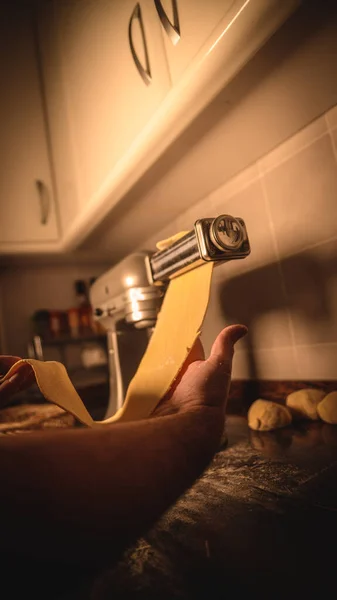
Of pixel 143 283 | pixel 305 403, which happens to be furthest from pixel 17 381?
pixel 305 403

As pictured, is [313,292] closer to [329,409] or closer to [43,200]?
[329,409]

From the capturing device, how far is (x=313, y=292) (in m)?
0.67

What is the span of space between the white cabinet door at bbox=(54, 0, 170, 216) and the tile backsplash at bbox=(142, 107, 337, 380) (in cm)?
27

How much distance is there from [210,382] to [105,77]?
74 centimetres

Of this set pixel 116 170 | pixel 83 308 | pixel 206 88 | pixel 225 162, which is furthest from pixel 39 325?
pixel 206 88

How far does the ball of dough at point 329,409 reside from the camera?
579 mm

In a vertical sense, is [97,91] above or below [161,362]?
above

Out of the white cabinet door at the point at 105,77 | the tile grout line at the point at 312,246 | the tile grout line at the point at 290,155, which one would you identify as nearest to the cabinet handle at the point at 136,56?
the white cabinet door at the point at 105,77

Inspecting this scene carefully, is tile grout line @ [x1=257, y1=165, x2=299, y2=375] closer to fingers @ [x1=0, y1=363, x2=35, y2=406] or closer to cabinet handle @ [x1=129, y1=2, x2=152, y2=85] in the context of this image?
cabinet handle @ [x1=129, y1=2, x2=152, y2=85]

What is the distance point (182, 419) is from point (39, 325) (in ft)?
3.73

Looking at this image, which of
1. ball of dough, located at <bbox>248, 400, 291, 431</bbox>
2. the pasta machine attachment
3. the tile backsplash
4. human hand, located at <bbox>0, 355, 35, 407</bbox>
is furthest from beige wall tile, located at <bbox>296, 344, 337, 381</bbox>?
human hand, located at <bbox>0, 355, 35, 407</bbox>

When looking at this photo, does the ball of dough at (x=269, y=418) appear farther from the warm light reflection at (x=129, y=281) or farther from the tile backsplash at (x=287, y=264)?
the warm light reflection at (x=129, y=281)

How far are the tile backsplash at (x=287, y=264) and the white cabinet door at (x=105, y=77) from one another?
0.88ft

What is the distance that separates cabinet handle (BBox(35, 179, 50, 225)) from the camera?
1.10 metres
